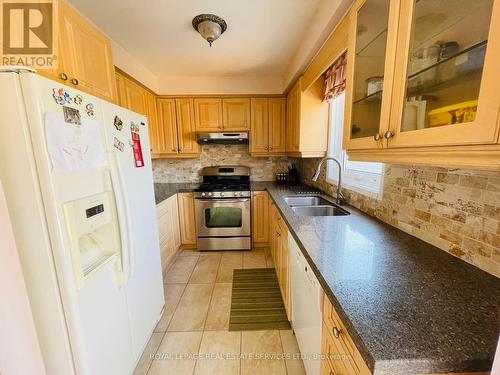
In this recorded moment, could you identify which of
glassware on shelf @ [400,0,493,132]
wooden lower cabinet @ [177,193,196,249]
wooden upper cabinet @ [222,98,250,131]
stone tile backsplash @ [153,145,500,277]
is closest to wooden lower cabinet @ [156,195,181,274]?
wooden lower cabinet @ [177,193,196,249]

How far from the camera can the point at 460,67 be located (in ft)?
2.18

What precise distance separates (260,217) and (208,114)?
67.5 inches

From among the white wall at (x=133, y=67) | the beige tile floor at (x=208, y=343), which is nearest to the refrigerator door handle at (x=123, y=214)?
the beige tile floor at (x=208, y=343)

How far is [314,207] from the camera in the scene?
1.97m

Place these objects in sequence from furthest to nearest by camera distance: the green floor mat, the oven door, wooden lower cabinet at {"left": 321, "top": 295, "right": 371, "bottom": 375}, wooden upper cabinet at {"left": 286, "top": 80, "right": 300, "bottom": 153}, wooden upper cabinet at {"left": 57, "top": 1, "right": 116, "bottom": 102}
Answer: the oven door → wooden upper cabinet at {"left": 286, "top": 80, "right": 300, "bottom": 153} → the green floor mat → wooden upper cabinet at {"left": 57, "top": 1, "right": 116, "bottom": 102} → wooden lower cabinet at {"left": 321, "top": 295, "right": 371, "bottom": 375}

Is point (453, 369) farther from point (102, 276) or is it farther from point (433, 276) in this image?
point (102, 276)

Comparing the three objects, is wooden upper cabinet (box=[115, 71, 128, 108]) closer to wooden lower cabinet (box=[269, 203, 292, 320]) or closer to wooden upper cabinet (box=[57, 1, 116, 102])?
wooden upper cabinet (box=[57, 1, 116, 102])

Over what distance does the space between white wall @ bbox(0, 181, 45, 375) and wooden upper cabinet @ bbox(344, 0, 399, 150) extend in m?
1.55

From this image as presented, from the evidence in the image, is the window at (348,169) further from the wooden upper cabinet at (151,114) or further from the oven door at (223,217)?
the wooden upper cabinet at (151,114)

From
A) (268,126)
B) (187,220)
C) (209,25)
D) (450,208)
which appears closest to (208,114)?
(268,126)

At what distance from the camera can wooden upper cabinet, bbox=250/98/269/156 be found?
3129 millimetres

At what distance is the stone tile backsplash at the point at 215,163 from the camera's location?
343 cm

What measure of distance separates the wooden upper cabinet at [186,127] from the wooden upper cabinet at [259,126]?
0.88 metres

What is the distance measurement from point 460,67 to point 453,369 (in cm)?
86
